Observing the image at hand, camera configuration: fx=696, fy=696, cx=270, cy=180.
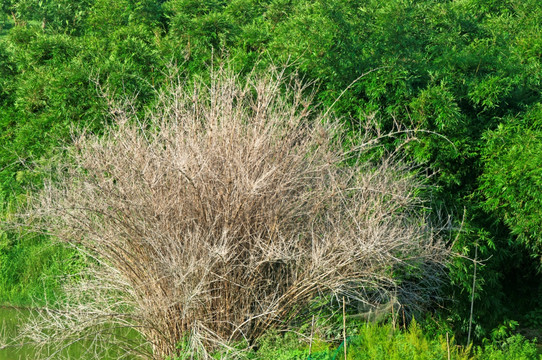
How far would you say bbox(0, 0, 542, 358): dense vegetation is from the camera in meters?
8.00

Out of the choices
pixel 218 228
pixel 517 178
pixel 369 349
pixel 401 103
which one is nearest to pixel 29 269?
pixel 218 228

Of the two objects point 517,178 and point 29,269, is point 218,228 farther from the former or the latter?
point 29,269

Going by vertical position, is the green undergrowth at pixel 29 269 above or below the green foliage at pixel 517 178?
below

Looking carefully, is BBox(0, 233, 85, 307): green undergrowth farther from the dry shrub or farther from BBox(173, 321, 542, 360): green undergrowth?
BBox(173, 321, 542, 360): green undergrowth

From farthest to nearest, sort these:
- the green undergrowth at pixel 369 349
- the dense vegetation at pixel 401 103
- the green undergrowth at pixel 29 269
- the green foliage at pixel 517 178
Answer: the green undergrowth at pixel 29 269, the dense vegetation at pixel 401 103, the green foliage at pixel 517 178, the green undergrowth at pixel 369 349

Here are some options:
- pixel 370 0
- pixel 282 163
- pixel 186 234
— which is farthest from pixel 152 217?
pixel 370 0

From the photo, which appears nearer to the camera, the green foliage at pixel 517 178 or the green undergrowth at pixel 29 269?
the green foliage at pixel 517 178

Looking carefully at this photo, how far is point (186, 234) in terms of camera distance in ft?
18.2

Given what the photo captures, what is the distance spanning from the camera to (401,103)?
29.0ft

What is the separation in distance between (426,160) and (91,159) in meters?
4.07

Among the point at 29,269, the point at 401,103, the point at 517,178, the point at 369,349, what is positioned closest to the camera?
the point at 369,349

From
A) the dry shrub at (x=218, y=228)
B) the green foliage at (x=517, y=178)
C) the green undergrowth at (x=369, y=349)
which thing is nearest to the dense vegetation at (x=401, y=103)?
the green foliage at (x=517, y=178)

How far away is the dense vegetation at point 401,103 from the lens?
26.2 feet

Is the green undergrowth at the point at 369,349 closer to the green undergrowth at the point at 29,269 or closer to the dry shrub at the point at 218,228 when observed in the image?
the dry shrub at the point at 218,228
